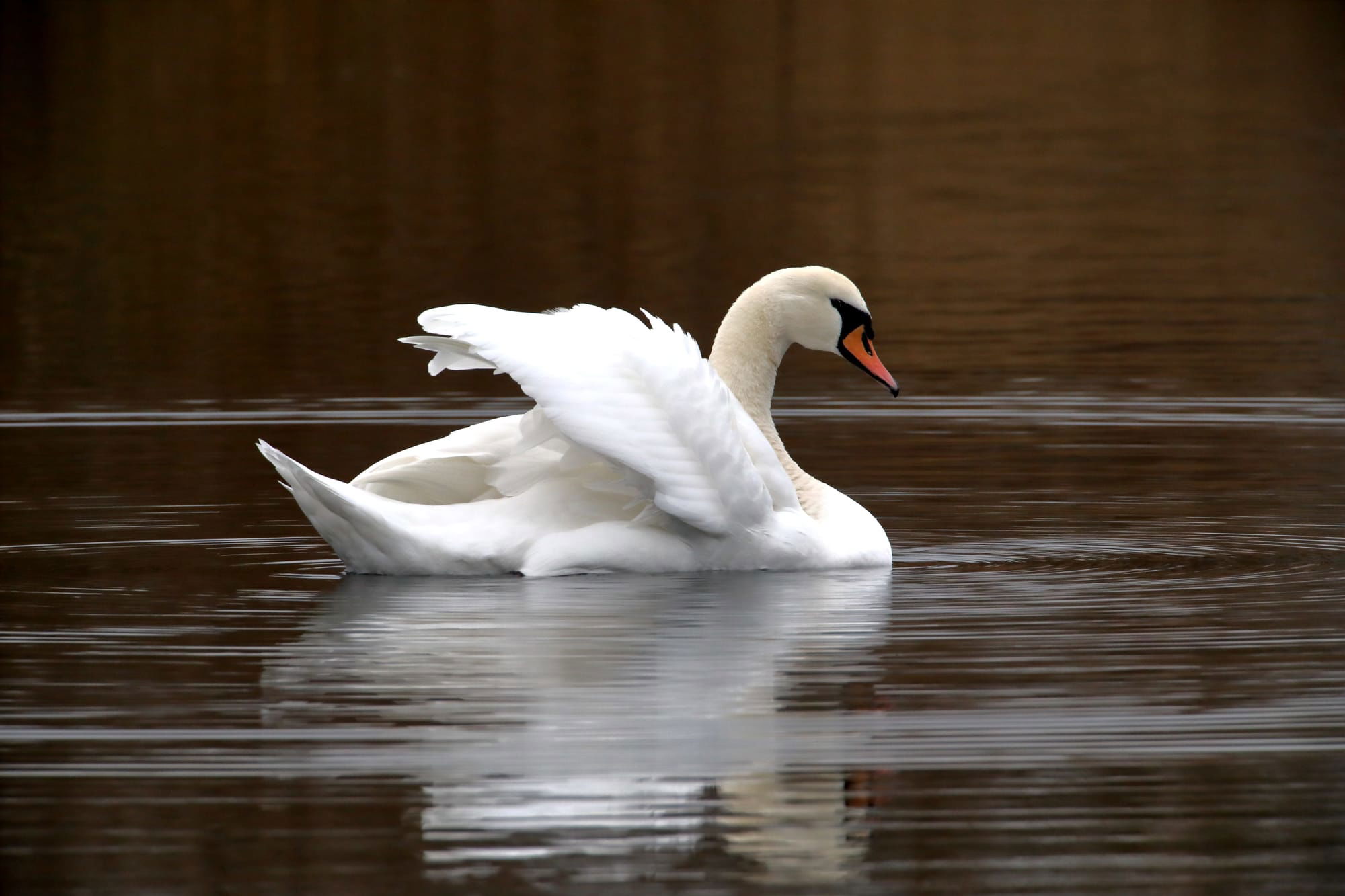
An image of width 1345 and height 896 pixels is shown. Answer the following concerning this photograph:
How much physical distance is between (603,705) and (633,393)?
7.17ft

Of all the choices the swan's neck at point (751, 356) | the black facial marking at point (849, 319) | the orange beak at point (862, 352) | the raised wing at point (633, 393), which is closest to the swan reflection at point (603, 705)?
the raised wing at point (633, 393)

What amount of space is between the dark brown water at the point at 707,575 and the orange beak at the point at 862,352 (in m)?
0.74

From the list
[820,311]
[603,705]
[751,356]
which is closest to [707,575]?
[751,356]

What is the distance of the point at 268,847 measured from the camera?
234 inches

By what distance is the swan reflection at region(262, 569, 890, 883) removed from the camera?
6.04 meters

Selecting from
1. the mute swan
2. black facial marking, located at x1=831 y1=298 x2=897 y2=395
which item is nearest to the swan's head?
black facial marking, located at x1=831 y1=298 x2=897 y2=395

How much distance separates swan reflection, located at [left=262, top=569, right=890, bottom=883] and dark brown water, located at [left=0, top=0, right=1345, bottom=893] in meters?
0.02

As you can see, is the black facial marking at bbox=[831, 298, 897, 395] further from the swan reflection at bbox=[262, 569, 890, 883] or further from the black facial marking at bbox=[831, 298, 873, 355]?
the swan reflection at bbox=[262, 569, 890, 883]

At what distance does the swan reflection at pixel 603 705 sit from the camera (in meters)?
6.04

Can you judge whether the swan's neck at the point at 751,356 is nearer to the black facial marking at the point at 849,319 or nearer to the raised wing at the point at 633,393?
the black facial marking at the point at 849,319

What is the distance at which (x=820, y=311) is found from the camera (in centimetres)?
1084

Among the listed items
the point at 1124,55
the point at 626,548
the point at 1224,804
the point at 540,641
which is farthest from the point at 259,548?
the point at 1124,55

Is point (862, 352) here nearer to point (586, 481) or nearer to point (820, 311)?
point (820, 311)

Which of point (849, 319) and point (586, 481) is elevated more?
point (849, 319)
